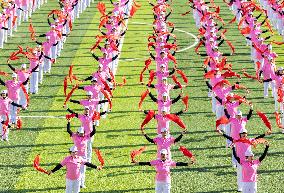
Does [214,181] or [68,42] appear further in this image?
[68,42]

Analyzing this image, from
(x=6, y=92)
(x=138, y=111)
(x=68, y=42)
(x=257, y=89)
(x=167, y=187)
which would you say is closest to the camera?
(x=167, y=187)

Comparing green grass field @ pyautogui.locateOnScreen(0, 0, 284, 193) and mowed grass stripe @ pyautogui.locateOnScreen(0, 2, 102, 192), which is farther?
mowed grass stripe @ pyautogui.locateOnScreen(0, 2, 102, 192)

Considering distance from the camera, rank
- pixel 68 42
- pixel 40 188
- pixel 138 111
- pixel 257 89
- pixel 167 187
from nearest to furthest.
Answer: pixel 167 187, pixel 40 188, pixel 138 111, pixel 257 89, pixel 68 42

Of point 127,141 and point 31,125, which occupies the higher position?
point 31,125

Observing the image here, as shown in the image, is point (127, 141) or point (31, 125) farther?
point (31, 125)

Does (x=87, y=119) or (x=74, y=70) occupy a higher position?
(x=74, y=70)

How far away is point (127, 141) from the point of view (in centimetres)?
2216

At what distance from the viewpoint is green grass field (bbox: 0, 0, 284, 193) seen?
18750 mm

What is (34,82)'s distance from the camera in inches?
1037

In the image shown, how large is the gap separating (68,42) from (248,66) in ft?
34.8

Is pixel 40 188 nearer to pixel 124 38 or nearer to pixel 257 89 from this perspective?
pixel 257 89

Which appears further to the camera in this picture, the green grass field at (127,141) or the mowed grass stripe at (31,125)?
the mowed grass stripe at (31,125)

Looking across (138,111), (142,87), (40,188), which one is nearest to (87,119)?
(40,188)

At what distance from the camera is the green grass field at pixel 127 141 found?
18.8 m
